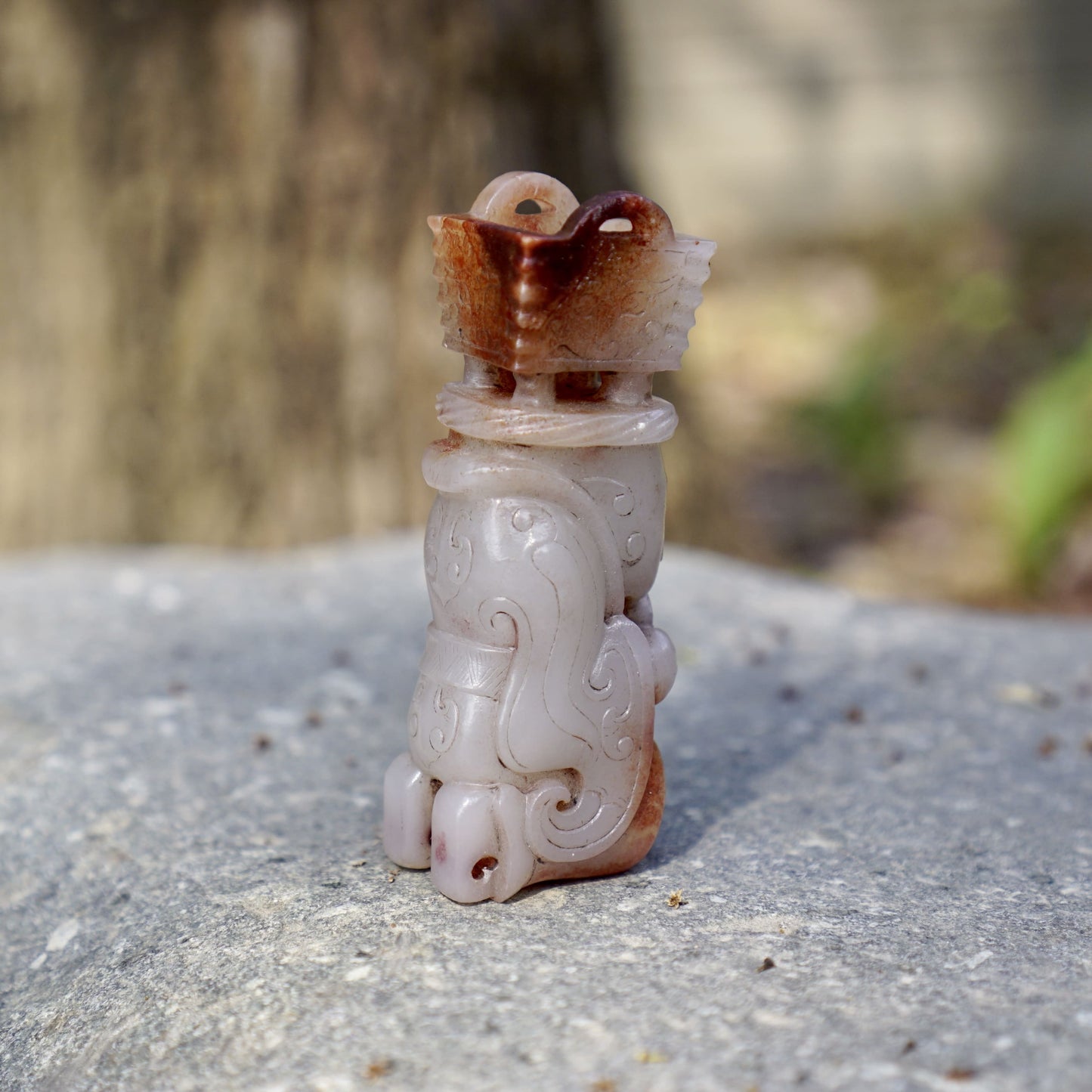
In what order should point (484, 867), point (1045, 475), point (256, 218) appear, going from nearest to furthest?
point (484, 867)
point (256, 218)
point (1045, 475)

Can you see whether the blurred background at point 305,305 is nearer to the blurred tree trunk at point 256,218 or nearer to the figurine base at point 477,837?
the blurred tree trunk at point 256,218

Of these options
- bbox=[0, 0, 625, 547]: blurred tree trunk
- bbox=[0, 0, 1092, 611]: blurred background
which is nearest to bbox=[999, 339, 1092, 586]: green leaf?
bbox=[0, 0, 1092, 611]: blurred background

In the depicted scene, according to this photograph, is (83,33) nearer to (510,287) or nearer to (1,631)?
(1,631)

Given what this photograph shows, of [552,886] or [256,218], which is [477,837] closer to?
[552,886]

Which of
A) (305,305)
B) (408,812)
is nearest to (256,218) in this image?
(305,305)


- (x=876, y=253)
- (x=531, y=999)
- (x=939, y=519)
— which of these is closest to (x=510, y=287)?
(x=531, y=999)

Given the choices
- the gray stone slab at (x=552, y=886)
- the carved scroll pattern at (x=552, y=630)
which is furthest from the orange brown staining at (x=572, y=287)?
the gray stone slab at (x=552, y=886)

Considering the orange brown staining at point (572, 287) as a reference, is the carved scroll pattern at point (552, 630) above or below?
below
